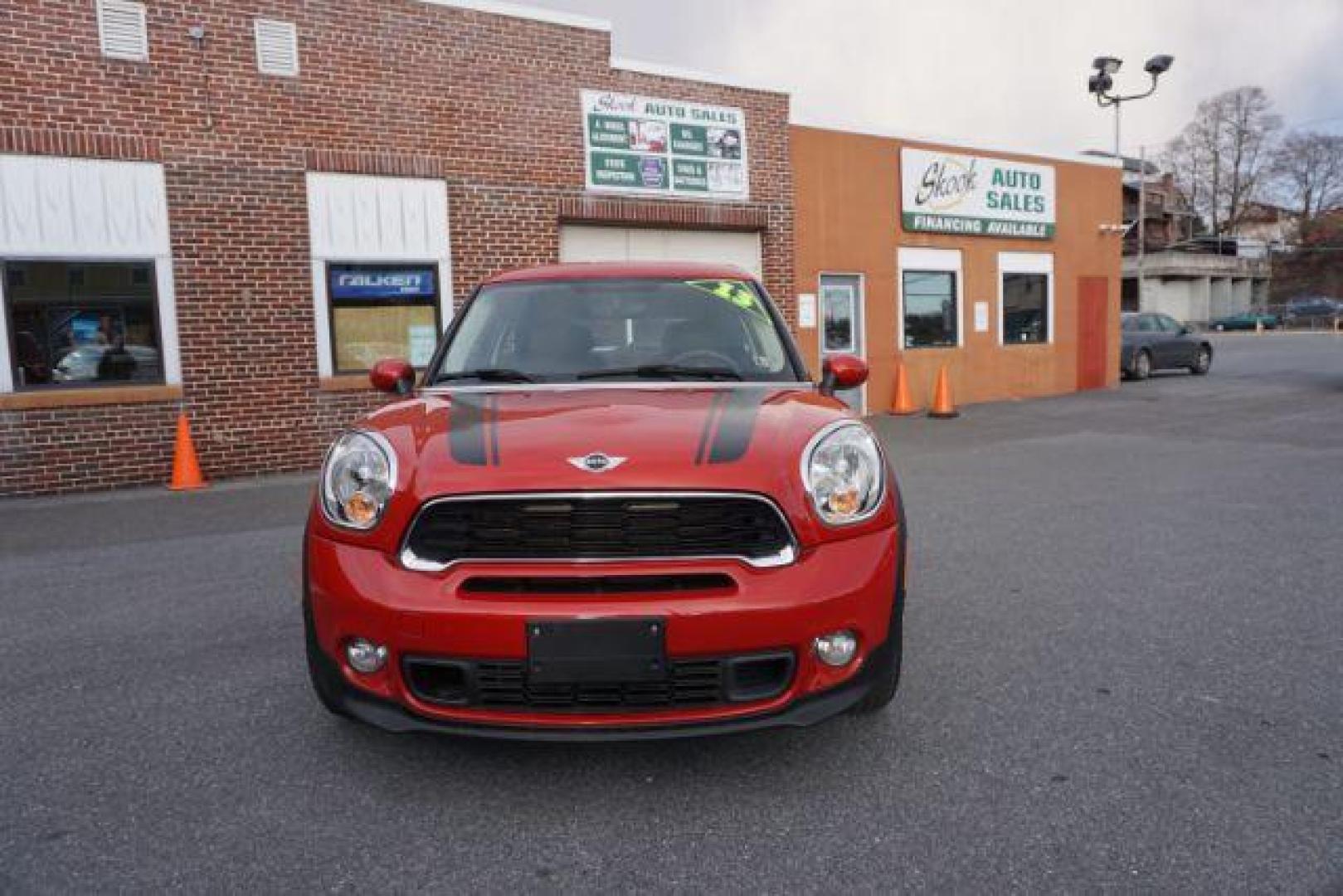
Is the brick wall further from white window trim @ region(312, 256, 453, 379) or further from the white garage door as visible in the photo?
the white garage door

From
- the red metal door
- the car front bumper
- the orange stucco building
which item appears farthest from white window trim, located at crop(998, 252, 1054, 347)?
the car front bumper

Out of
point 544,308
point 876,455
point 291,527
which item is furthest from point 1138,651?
point 291,527

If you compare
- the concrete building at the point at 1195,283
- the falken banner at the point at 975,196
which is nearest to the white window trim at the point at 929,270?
the falken banner at the point at 975,196

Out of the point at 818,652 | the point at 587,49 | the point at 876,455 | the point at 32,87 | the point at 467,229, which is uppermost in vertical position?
the point at 587,49

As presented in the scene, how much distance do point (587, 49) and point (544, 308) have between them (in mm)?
8243

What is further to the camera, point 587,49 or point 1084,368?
point 1084,368

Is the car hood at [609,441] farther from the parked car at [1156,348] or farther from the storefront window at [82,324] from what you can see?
the parked car at [1156,348]

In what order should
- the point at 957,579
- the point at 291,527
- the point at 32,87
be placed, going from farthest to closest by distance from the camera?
the point at 32,87 → the point at 291,527 → the point at 957,579

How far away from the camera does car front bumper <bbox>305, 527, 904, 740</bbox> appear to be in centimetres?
235

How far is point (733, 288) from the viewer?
4121mm

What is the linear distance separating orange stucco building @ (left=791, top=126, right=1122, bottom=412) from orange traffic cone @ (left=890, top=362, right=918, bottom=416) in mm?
190

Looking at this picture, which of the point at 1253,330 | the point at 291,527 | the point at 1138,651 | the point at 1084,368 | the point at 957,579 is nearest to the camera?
the point at 1138,651

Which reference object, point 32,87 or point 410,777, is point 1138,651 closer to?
point 410,777

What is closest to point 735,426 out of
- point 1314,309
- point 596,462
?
point 596,462
